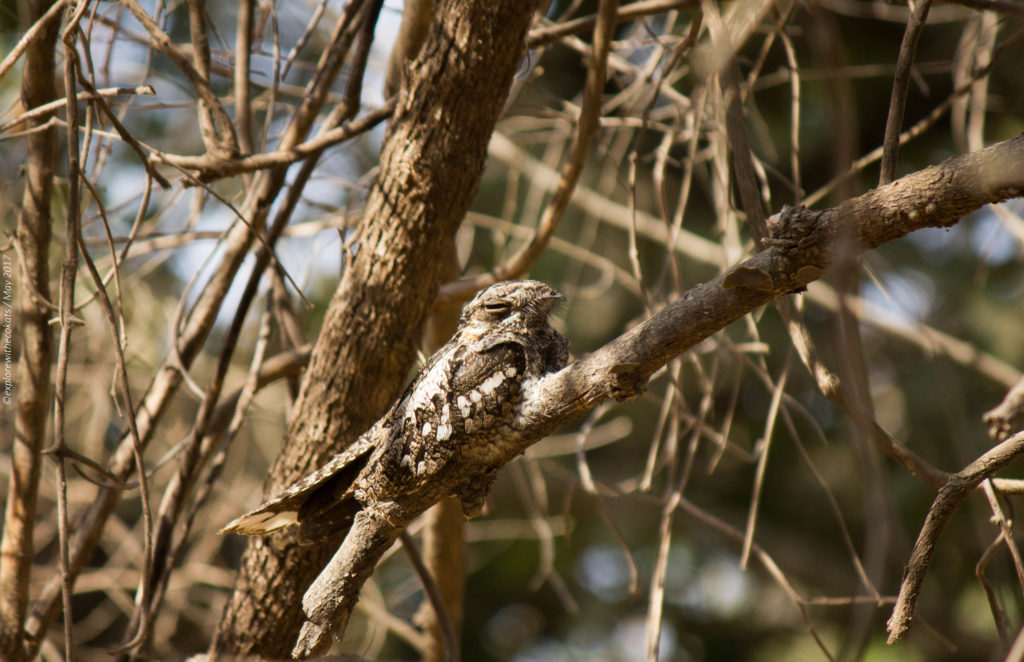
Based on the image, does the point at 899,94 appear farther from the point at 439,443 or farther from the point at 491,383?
the point at 439,443

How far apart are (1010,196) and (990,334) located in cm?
599

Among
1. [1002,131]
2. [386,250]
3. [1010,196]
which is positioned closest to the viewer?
[1010,196]

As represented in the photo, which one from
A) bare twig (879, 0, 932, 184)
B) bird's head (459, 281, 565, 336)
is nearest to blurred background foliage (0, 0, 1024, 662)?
bird's head (459, 281, 565, 336)

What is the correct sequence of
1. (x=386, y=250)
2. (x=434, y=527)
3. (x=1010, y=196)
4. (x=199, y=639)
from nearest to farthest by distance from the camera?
(x=1010, y=196) < (x=386, y=250) < (x=434, y=527) < (x=199, y=639)

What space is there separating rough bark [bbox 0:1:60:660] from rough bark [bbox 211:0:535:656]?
620 mm

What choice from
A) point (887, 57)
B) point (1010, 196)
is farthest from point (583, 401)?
point (887, 57)

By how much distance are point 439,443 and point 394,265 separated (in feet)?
2.09

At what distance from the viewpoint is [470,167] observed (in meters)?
2.29

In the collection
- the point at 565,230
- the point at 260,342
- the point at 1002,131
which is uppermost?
the point at 565,230

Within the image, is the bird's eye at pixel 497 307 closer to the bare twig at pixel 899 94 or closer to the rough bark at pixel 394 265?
the rough bark at pixel 394 265

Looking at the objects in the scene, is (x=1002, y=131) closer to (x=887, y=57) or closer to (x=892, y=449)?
(x=887, y=57)

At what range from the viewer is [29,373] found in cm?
240

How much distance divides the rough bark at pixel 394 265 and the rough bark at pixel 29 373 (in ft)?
2.03

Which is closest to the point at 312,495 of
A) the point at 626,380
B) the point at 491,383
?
the point at 491,383
